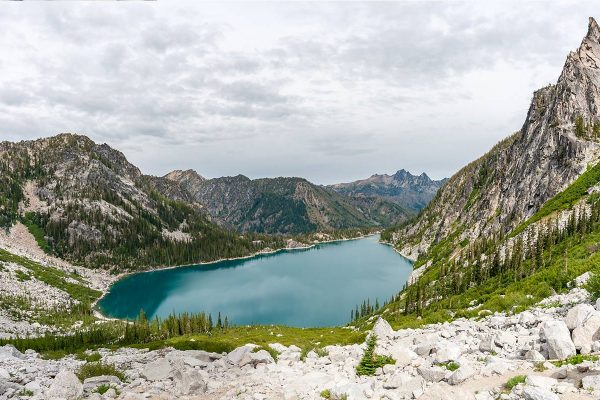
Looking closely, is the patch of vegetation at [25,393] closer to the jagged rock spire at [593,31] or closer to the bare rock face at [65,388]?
the bare rock face at [65,388]

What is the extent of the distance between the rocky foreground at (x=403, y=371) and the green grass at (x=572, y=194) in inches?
3391

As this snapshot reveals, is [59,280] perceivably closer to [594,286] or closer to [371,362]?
[371,362]

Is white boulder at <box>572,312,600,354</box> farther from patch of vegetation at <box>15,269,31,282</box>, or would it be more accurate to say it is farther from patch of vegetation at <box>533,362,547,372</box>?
patch of vegetation at <box>15,269,31,282</box>

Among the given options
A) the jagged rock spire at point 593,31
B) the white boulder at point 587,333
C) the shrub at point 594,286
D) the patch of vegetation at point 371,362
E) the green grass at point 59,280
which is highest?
the jagged rock spire at point 593,31

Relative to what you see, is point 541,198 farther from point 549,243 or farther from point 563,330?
point 563,330

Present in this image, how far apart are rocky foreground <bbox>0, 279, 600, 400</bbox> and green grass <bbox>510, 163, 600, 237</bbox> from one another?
8612 cm

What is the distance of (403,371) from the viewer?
2142 centimetres

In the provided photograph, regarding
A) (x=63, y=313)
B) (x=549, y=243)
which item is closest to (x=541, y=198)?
(x=549, y=243)

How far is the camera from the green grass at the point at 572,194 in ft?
327

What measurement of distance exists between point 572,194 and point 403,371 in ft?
358

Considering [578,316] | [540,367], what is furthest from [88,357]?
[578,316]

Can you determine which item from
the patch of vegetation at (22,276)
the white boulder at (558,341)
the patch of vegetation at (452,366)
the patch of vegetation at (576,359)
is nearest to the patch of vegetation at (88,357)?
the patch of vegetation at (452,366)

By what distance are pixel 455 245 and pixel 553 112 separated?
234 ft

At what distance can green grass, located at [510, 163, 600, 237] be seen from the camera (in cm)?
9978
